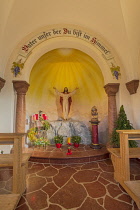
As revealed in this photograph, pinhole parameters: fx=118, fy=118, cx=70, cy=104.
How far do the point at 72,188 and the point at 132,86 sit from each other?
12.7 feet

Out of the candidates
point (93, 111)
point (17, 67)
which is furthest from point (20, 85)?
point (93, 111)

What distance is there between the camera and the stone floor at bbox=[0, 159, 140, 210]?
7.28 ft

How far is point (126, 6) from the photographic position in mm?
3826

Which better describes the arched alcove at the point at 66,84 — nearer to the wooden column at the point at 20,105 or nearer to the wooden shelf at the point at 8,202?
the wooden column at the point at 20,105

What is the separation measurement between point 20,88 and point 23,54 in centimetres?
136

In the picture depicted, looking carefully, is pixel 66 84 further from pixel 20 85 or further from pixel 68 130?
pixel 20 85

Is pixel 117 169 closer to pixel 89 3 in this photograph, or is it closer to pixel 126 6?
pixel 126 6

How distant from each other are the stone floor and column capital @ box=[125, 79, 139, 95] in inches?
103

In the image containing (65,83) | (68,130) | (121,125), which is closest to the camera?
(121,125)

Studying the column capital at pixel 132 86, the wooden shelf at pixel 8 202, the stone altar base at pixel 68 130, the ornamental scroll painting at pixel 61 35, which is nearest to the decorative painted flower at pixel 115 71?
the ornamental scroll painting at pixel 61 35

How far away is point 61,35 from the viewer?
475 centimetres

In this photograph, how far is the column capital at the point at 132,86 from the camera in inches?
171

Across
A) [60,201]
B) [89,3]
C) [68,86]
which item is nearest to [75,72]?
[68,86]

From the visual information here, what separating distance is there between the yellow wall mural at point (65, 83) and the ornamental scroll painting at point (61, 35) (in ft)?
4.73
